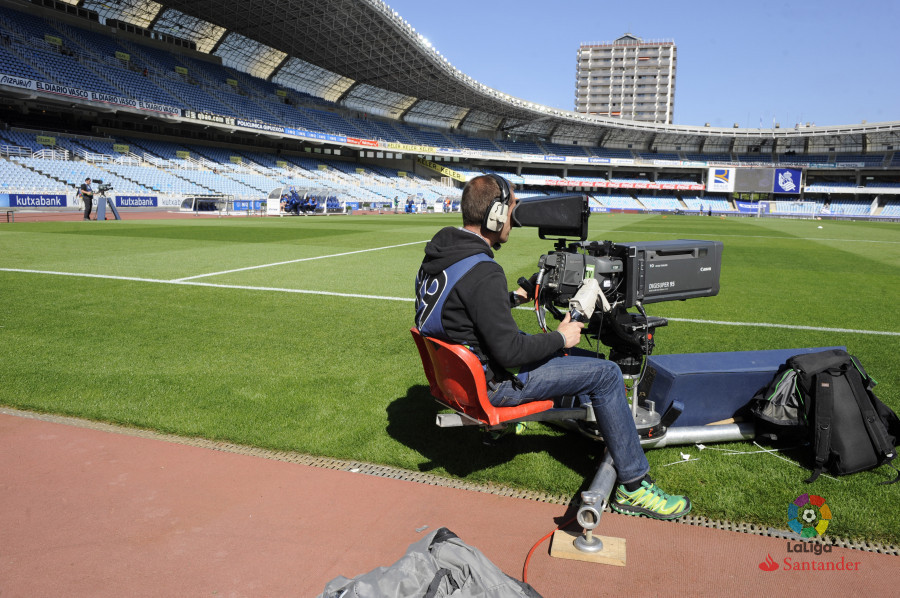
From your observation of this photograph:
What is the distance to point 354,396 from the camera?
→ 15.2ft

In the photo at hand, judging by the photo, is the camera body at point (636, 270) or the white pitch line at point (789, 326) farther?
the white pitch line at point (789, 326)

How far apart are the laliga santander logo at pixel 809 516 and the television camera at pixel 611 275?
1.06 metres

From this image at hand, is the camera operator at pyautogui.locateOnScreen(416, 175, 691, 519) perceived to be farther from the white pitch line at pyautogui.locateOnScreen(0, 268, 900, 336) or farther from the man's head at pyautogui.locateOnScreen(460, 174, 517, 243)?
the white pitch line at pyautogui.locateOnScreen(0, 268, 900, 336)

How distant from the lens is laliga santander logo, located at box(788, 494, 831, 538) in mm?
2883

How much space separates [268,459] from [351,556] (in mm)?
1179

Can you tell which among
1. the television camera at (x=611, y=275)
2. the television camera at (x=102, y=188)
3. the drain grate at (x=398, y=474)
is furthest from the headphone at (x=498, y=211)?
the television camera at (x=102, y=188)

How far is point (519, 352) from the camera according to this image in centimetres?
279

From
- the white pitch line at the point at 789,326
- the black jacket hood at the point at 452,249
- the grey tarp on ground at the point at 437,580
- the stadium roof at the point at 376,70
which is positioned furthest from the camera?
the stadium roof at the point at 376,70

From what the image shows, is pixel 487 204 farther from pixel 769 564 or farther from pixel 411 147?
pixel 411 147

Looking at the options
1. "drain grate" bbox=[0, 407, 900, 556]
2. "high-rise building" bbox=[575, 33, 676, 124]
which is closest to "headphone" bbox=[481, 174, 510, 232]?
"drain grate" bbox=[0, 407, 900, 556]

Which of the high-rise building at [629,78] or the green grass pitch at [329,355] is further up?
the high-rise building at [629,78]

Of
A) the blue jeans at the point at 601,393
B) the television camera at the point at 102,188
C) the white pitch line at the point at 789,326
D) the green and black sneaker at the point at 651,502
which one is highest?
the television camera at the point at 102,188

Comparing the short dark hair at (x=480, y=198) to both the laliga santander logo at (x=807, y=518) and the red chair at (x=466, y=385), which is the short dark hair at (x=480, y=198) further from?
the laliga santander logo at (x=807, y=518)

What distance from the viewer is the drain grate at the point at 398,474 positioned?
2.83 m
